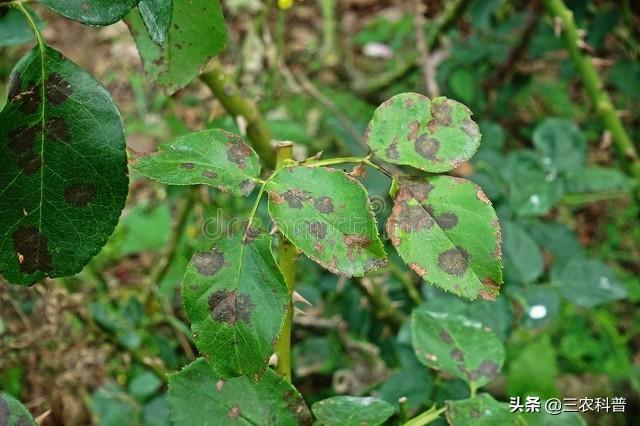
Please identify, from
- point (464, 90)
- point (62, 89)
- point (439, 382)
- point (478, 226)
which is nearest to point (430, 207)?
point (478, 226)

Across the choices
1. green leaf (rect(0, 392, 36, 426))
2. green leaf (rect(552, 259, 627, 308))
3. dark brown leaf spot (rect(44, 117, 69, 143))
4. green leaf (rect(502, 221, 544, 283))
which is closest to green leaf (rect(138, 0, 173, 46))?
dark brown leaf spot (rect(44, 117, 69, 143))

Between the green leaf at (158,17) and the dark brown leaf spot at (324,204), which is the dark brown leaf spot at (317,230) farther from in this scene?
the green leaf at (158,17)

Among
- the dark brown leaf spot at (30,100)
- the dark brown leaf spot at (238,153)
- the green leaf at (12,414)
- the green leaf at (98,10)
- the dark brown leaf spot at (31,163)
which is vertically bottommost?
the green leaf at (12,414)

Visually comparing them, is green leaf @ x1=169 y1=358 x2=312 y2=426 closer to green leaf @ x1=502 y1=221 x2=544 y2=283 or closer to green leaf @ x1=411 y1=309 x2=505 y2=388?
green leaf @ x1=411 y1=309 x2=505 y2=388

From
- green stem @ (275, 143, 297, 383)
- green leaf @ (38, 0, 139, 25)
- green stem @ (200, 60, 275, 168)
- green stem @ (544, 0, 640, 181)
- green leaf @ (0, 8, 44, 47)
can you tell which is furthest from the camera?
green stem @ (544, 0, 640, 181)

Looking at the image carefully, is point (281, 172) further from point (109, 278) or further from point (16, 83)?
point (109, 278)

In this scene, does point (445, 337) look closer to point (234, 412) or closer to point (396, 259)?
point (234, 412)

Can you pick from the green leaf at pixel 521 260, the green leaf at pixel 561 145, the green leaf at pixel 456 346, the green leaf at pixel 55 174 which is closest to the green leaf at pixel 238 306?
the green leaf at pixel 55 174

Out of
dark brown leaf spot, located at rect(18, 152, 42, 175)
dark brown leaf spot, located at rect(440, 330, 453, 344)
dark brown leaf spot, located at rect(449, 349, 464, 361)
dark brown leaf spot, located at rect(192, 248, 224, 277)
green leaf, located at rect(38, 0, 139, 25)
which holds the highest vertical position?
green leaf, located at rect(38, 0, 139, 25)
